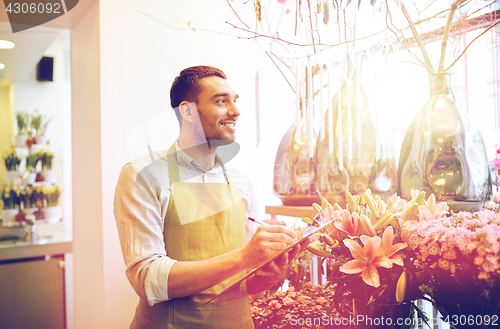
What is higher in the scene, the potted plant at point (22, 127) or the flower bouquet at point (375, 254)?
the potted plant at point (22, 127)

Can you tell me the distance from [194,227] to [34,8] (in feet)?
2.34

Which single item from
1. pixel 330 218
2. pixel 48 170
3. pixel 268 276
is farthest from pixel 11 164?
pixel 48 170

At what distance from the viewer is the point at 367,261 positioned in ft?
1.97

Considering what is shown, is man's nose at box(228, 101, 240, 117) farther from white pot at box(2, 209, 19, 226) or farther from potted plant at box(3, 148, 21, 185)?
white pot at box(2, 209, 19, 226)

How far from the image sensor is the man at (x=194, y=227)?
705mm

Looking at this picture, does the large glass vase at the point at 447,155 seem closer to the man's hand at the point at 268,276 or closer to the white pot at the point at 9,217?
Answer: the man's hand at the point at 268,276

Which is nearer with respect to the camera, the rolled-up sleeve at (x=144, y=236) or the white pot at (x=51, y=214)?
the rolled-up sleeve at (x=144, y=236)

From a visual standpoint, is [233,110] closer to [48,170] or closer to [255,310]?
[255,310]

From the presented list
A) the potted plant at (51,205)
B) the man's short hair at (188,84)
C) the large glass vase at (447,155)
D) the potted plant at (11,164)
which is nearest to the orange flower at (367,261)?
the large glass vase at (447,155)

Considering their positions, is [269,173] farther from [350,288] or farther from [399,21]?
[399,21]

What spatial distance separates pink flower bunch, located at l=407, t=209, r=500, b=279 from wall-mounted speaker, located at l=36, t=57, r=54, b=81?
1139 millimetres

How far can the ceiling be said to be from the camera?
853 millimetres

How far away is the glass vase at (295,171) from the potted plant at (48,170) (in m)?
1.55

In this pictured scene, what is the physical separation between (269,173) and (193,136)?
255 mm
